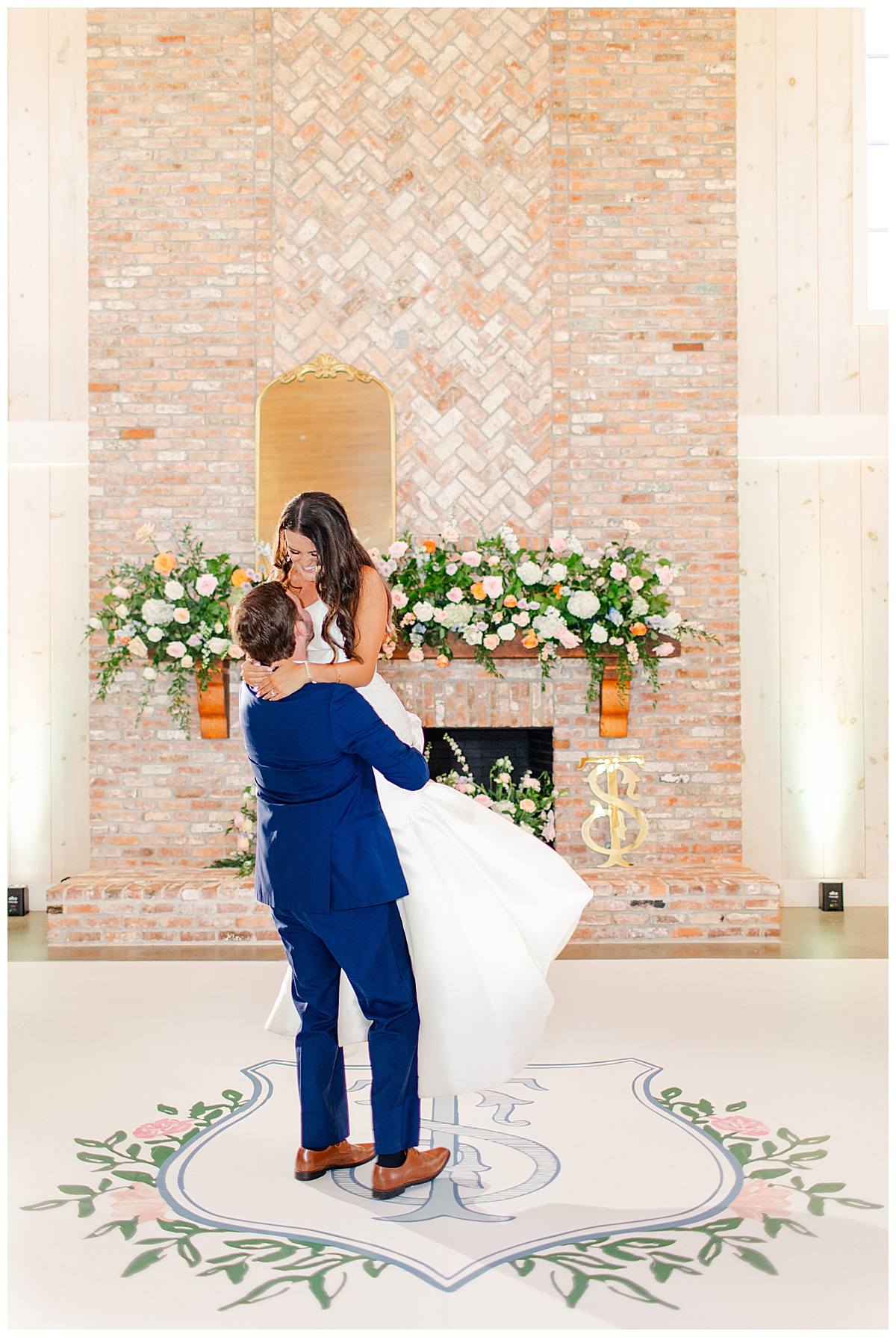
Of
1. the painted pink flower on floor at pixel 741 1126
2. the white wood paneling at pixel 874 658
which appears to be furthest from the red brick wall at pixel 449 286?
the painted pink flower on floor at pixel 741 1126

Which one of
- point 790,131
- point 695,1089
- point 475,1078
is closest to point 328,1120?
point 475,1078

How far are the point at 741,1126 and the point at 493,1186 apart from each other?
84cm

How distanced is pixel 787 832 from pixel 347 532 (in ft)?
13.8

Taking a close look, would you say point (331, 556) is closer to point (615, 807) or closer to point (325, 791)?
point (325, 791)

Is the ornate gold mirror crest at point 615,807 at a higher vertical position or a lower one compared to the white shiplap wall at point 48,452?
lower

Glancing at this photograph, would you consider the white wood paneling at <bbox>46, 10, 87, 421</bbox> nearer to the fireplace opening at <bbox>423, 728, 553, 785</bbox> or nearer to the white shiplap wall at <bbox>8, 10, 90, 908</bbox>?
the white shiplap wall at <bbox>8, 10, 90, 908</bbox>

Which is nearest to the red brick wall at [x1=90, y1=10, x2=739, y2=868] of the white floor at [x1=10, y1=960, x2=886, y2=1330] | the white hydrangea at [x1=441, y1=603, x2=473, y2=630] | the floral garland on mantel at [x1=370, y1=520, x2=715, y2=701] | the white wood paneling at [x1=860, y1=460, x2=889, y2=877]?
the floral garland on mantel at [x1=370, y1=520, x2=715, y2=701]

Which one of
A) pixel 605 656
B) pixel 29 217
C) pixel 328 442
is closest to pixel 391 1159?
pixel 605 656

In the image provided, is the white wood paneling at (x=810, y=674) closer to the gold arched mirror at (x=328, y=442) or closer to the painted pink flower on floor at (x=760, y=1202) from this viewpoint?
the gold arched mirror at (x=328, y=442)

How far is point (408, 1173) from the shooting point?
2594 mm

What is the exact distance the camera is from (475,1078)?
2.69 meters

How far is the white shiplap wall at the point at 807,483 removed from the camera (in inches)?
237

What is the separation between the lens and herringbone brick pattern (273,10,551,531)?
5.89 metres

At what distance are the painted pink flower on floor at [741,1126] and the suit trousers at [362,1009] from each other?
962 mm
